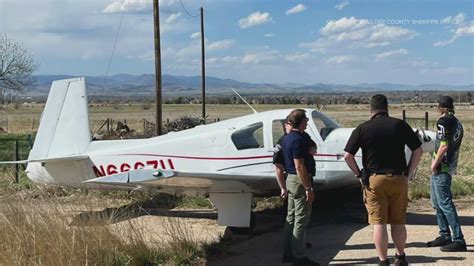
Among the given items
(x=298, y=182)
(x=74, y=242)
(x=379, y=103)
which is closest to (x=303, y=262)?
(x=298, y=182)

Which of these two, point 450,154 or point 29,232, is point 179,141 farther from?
point 450,154

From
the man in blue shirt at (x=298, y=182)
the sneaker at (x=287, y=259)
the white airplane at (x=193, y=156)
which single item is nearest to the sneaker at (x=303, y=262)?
the man in blue shirt at (x=298, y=182)

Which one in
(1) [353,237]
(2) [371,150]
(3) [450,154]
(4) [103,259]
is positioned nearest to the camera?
(2) [371,150]

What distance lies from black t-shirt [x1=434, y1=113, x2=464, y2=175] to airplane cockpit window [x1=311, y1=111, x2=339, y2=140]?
2362 mm

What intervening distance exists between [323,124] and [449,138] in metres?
2.70

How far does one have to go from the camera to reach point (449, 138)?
6602 millimetres

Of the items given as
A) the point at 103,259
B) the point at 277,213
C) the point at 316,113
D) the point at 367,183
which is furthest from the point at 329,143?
the point at 103,259

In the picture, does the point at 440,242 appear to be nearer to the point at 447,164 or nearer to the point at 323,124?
the point at 447,164

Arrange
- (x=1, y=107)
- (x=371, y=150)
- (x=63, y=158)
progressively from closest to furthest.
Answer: (x=371, y=150)
(x=63, y=158)
(x=1, y=107)

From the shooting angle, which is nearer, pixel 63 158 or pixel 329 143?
pixel 329 143

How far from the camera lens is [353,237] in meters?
7.90

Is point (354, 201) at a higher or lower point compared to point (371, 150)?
lower

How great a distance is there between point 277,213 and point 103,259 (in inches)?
187

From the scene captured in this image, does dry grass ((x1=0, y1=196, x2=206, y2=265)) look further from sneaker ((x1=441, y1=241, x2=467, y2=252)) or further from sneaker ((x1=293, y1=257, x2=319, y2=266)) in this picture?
sneaker ((x1=441, y1=241, x2=467, y2=252))
